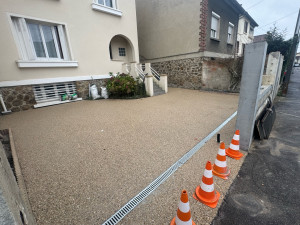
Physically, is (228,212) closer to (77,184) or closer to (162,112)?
(77,184)

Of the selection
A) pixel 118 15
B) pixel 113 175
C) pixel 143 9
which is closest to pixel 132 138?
pixel 113 175

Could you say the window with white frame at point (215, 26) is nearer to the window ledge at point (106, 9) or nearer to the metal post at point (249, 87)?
the window ledge at point (106, 9)

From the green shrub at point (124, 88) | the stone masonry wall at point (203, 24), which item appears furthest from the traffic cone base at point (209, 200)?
the stone masonry wall at point (203, 24)

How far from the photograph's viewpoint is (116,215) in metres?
1.52

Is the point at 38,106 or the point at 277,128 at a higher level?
the point at 38,106

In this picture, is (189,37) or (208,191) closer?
(208,191)

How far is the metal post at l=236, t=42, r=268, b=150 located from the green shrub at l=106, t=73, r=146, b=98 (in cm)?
551

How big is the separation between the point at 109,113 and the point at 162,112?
1.89 m

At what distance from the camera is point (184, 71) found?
9930 mm

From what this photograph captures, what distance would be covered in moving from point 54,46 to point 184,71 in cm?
759

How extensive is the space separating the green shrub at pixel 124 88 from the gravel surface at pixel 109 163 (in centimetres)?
303

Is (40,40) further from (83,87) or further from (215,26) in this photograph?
(215,26)

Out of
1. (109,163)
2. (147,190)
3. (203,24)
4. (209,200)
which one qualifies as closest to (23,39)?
(109,163)

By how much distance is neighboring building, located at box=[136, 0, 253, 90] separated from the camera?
8.72 meters
